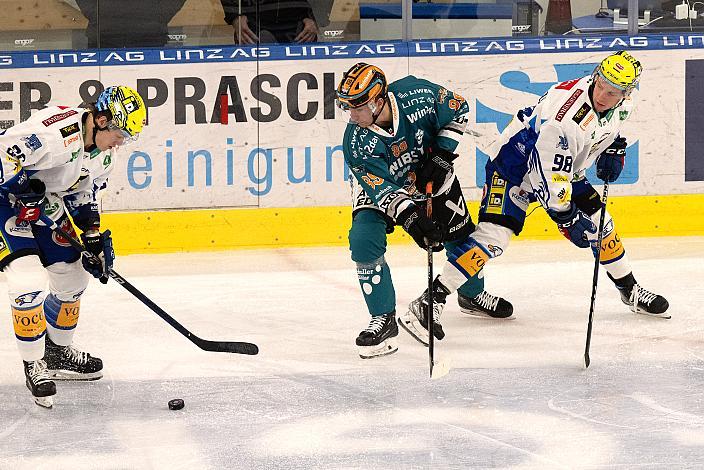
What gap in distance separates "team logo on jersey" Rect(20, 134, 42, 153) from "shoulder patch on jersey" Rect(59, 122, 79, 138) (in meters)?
0.09

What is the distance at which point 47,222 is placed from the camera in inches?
147

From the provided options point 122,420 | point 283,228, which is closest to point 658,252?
point 283,228

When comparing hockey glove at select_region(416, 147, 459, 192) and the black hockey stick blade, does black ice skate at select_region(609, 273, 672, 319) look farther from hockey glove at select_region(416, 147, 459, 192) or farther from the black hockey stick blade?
the black hockey stick blade

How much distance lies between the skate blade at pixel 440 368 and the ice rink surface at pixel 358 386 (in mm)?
31

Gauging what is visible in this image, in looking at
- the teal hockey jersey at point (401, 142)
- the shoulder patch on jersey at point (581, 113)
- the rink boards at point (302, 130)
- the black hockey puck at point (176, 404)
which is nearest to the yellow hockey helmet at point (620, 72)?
the shoulder patch on jersey at point (581, 113)

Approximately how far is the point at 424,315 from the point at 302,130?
2.26 m

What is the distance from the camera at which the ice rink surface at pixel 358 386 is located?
3182 mm

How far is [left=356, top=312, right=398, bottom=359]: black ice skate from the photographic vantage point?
4.16 metres

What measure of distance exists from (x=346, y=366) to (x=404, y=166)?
0.79m

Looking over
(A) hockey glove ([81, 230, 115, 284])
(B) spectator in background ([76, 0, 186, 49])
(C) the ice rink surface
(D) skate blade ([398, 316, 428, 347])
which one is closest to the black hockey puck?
(C) the ice rink surface

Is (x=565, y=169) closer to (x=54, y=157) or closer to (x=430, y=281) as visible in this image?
(x=430, y=281)

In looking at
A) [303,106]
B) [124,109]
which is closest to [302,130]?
[303,106]

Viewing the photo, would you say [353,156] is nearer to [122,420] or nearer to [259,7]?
[122,420]

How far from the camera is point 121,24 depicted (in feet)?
20.6
